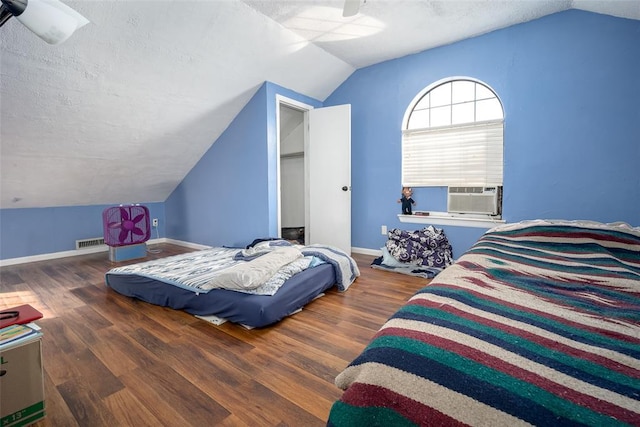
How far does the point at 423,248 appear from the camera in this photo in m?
3.28

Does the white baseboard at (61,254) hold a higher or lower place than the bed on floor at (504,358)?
lower

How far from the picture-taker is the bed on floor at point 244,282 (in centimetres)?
203

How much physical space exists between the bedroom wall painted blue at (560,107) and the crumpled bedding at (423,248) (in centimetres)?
20

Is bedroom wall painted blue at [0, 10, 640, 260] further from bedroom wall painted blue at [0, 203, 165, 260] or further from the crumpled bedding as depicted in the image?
the crumpled bedding

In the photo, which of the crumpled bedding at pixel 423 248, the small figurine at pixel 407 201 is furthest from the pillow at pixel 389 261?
the small figurine at pixel 407 201

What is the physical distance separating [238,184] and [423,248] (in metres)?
2.49

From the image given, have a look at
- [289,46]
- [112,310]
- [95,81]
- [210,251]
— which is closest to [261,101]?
[289,46]

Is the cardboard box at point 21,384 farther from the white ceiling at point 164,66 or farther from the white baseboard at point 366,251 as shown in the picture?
the white baseboard at point 366,251

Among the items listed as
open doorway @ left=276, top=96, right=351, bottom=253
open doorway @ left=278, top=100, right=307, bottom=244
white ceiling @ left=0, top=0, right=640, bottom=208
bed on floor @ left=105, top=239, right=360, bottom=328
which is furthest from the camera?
open doorway @ left=278, top=100, right=307, bottom=244

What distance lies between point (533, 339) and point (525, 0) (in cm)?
308

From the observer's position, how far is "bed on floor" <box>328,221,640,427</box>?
1.84 feet

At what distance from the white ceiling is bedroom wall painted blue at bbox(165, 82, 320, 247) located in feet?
0.70

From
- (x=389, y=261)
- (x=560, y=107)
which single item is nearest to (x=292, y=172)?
(x=389, y=261)

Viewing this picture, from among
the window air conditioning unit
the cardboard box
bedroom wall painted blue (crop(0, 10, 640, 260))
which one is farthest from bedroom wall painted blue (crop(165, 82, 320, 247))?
the cardboard box
